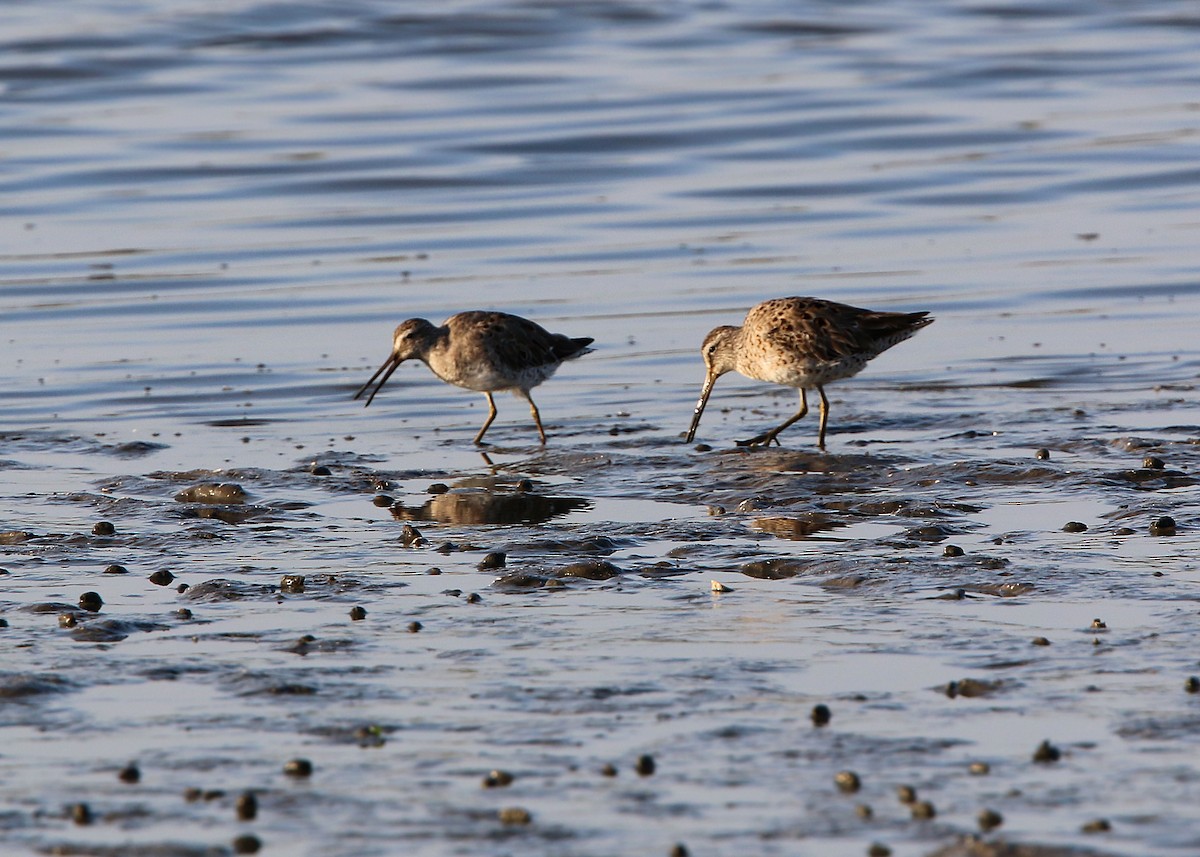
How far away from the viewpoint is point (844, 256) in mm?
18594

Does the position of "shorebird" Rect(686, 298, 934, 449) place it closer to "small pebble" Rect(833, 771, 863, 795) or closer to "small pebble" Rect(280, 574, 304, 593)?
"small pebble" Rect(280, 574, 304, 593)

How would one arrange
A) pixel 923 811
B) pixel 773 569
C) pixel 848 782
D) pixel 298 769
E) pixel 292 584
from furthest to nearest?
pixel 773 569, pixel 292 584, pixel 298 769, pixel 848 782, pixel 923 811

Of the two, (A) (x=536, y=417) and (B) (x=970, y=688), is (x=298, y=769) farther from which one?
(A) (x=536, y=417)

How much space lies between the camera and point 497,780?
17.8ft

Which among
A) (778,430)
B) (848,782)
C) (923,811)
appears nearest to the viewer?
(923,811)

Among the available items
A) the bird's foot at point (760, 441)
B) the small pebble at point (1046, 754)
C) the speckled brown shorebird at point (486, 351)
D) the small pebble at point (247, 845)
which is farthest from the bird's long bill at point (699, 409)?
the small pebble at point (247, 845)

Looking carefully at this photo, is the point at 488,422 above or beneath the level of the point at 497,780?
above

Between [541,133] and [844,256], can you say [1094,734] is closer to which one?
[844,256]

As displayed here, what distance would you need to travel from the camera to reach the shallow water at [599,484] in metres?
5.48

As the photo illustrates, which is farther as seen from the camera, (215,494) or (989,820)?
(215,494)

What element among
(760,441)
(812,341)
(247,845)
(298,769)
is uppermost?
(812,341)

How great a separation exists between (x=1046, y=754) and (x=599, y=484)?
489cm

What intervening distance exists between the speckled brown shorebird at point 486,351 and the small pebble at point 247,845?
7.16 m

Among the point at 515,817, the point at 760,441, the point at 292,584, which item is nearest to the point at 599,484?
the point at 760,441
